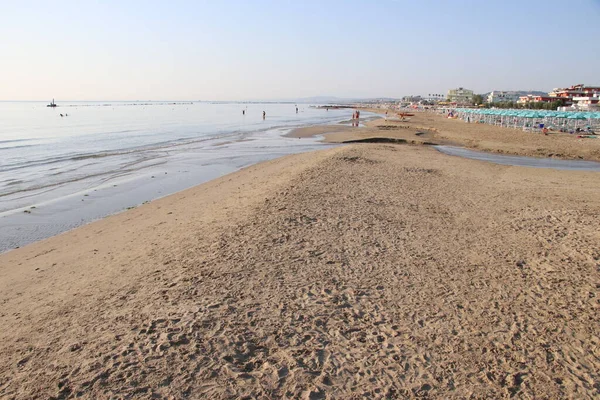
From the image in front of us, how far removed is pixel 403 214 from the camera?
984 centimetres

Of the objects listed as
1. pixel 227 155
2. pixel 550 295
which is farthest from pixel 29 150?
pixel 550 295

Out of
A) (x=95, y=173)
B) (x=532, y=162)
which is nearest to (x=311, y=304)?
(x=95, y=173)

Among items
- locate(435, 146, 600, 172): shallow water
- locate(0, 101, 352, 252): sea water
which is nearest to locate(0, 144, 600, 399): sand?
locate(0, 101, 352, 252): sea water

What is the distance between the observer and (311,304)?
547 centimetres

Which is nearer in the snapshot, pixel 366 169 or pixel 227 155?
pixel 366 169

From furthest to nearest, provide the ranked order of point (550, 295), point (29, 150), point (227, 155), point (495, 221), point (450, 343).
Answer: point (29, 150) < point (227, 155) < point (495, 221) < point (550, 295) < point (450, 343)

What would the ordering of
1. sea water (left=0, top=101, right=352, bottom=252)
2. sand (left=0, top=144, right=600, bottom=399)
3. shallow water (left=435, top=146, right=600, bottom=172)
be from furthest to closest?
1. shallow water (left=435, top=146, right=600, bottom=172)
2. sea water (left=0, top=101, right=352, bottom=252)
3. sand (left=0, top=144, right=600, bottom=399)

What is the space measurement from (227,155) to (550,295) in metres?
20.5

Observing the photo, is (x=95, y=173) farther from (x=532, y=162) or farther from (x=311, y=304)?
(x=532, y=162)

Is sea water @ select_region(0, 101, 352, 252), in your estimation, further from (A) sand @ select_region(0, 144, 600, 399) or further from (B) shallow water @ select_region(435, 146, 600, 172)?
(B) shallow water @ select_region(435, 146, 600, 172)

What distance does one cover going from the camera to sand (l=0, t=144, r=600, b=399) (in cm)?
405

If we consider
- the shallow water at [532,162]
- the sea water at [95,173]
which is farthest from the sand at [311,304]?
the shallow water at [532,162]

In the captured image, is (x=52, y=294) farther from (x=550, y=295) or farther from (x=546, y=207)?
(x=546, y=207)

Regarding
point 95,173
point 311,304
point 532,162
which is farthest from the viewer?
point 532,162
